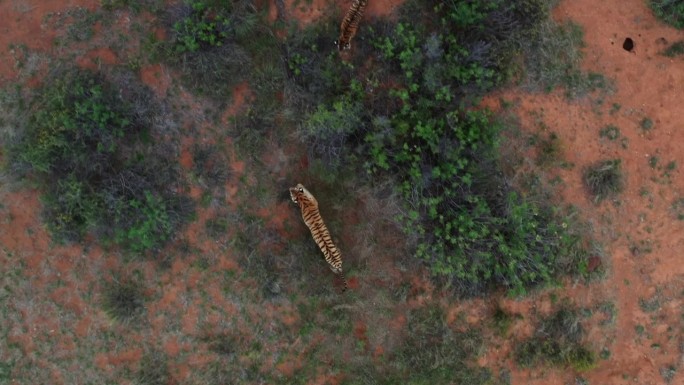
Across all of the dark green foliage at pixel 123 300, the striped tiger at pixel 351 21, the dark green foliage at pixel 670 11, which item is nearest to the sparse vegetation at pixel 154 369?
the dark green foliage at pixel 123 300

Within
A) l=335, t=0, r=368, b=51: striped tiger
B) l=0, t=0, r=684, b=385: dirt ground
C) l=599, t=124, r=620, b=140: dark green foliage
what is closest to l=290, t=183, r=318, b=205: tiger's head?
l=0, t=0, r=684, b=385: dirt ground

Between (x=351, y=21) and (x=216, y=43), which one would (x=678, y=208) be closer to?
(x=351, y=21)

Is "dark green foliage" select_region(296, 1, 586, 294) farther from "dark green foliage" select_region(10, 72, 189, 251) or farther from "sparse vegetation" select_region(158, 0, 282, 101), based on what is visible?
"dark green foliage" select_region(10, 72, 189, 251)

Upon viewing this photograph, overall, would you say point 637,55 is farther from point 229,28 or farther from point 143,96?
point 143,96

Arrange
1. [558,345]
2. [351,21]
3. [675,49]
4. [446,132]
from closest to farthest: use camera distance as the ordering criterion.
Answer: [446,132]
[351,21]
[675,49]
[558,345]

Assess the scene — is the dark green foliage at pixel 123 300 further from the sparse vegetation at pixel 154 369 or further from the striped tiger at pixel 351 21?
the striped tiger at pixel 351 21

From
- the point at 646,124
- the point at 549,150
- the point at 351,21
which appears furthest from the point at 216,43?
the point at 646,124

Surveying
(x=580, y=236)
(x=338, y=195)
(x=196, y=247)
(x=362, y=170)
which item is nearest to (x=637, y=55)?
(x=580, y=236)
